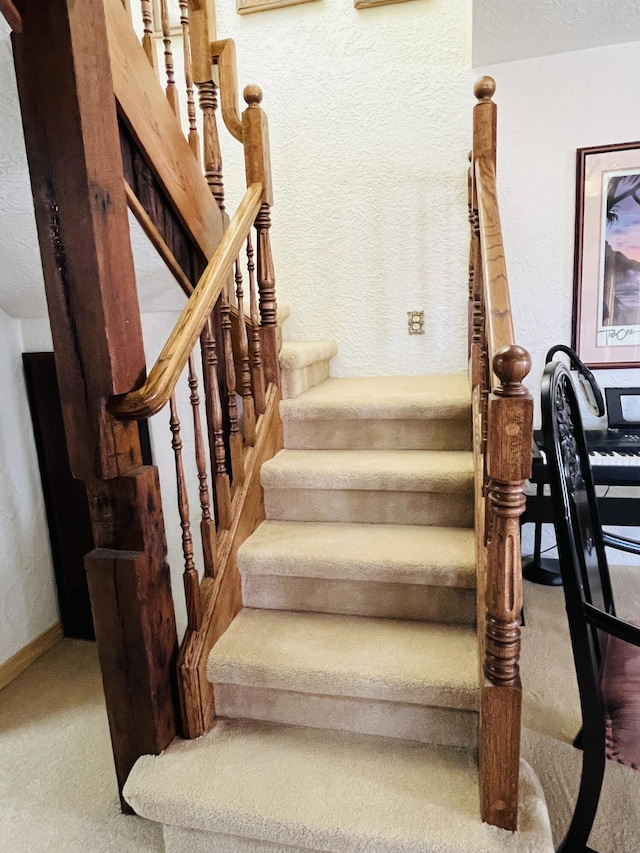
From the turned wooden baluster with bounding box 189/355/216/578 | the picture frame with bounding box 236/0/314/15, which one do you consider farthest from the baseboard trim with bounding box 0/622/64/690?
the picture frame with bounding box 236/0/314/15

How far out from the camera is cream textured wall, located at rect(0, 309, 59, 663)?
2281 millimetres

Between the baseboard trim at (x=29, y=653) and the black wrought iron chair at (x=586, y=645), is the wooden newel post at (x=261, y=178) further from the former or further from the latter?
the baseboard trim at (x=29, y=653)

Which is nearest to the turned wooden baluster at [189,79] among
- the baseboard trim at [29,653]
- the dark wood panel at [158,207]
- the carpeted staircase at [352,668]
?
the dark wood panel at [158,207]

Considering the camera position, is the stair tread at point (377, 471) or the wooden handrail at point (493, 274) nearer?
the wooden handrail at point (493, 274)

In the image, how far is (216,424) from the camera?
1625 mm

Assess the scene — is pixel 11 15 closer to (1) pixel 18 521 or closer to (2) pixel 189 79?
(2) pixel 189 79

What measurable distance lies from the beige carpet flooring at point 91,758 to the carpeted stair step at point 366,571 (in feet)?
1.79

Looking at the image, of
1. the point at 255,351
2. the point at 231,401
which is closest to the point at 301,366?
the point at 255,351

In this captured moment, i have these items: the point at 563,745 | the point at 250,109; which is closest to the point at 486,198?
the point at 250,109

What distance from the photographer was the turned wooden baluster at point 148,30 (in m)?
1.64

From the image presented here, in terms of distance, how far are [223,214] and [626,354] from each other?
197 centimetres

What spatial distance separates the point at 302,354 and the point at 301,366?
50mm

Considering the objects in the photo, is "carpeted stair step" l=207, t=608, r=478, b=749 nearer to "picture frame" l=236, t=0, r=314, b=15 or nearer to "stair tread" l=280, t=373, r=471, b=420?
"stair tread" l=280, t=373, r=471, b=420

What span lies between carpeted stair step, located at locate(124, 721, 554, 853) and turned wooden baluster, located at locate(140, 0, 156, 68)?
204 centimetres
